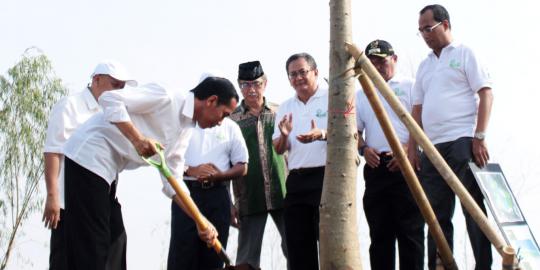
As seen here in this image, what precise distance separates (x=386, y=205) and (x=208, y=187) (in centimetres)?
146

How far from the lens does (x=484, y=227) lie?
414 centimetres

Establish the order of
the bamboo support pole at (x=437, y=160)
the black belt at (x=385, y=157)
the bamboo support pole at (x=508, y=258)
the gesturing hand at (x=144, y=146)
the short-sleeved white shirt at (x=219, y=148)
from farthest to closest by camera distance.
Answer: the short-sleeved white shirt at (x=219, y=148)
the black belt at (x=385, y=157)
the gesturing hand at (x=144, y=146)
the bamboo support pole at (x=437, y=160)
the bamboo support pole at (x=508, y=258)

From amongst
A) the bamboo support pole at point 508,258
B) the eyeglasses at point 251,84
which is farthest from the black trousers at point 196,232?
the bamboo support pole at point 508,258

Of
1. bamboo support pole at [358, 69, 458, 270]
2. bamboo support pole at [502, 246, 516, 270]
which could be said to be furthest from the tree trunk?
bamboo support pole at [502, 246, 516, 270]

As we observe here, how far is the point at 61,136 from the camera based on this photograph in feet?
18.8

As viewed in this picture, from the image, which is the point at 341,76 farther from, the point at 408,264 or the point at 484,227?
the point at 408,264

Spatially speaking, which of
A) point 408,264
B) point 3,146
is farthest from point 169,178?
point 3,146

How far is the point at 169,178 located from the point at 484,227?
1863 mm

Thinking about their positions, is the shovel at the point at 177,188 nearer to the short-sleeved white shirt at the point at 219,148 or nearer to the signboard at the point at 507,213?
the short-sleeved white shirt at the point at 219,148

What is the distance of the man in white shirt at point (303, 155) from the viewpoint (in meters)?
5.94

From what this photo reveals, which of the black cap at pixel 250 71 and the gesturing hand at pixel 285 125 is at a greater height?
the black cap at pixel 250 71

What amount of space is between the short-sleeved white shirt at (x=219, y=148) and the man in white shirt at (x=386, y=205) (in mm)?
1086

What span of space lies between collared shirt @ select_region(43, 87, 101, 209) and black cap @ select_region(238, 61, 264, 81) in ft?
4.68

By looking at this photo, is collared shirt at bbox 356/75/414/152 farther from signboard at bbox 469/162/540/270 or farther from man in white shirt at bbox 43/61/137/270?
man in white shirt at bbox 43/61/137/270
